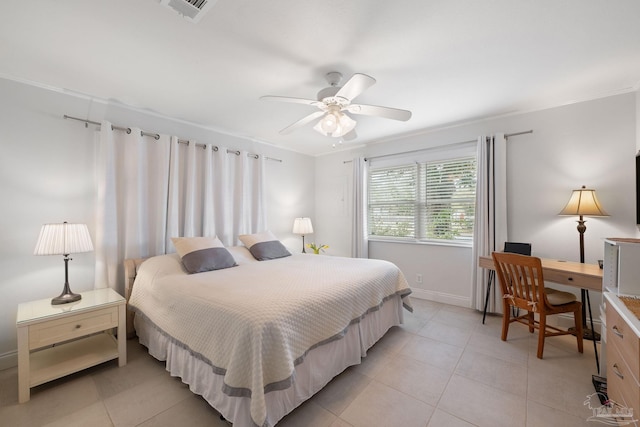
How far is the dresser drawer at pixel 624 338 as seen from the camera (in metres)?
1.13

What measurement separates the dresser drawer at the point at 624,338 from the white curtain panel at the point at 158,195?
3.51m

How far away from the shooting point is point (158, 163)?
9.39 feet

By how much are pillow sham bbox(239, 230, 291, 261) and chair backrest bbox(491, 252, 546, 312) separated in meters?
2.36

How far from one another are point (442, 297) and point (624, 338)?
7.57 ft

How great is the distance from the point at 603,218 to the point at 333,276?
2754mm

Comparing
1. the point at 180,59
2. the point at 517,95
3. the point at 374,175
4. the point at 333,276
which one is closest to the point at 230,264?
the point at 333,276

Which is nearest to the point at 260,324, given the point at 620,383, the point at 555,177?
the point at 620,383

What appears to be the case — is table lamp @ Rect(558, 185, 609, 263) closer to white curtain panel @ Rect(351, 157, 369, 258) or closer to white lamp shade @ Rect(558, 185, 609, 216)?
white lamp shade @ Rect(558, 185, 609, 216)

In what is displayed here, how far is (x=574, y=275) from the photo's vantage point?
7.04 feet

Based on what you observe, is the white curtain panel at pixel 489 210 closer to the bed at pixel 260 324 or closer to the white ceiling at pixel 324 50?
the white ceiling at pixel 324 50

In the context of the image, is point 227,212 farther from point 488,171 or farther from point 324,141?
point 488,171

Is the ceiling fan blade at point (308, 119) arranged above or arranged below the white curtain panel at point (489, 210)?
above

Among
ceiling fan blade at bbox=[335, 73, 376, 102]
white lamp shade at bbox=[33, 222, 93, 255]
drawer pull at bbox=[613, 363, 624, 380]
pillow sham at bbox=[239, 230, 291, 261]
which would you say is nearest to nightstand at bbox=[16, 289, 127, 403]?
white lamp shade at bbox=[33, 222, 93, 255]

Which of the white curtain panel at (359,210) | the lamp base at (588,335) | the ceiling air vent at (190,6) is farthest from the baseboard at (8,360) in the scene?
the lamp base at (588,335)
